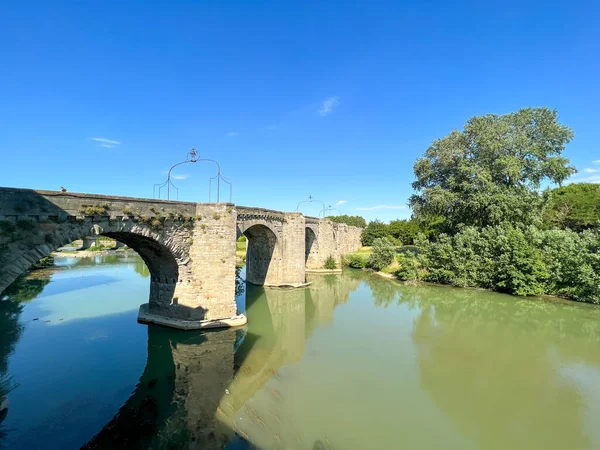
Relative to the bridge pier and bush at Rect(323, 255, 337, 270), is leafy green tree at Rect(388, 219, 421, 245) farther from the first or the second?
the bridge pier

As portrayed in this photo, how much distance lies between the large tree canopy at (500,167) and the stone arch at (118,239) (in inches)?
871

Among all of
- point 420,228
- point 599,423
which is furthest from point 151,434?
point 420,228

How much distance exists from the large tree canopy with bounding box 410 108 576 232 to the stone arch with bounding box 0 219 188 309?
22.1 meters

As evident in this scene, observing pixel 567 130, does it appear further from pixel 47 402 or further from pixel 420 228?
pixel 47 402

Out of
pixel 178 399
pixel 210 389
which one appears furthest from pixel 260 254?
pixel 178 399

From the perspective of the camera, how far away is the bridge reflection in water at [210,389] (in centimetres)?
724

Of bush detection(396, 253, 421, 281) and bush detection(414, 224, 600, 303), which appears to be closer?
bush detection(414, 224, 600, 303)

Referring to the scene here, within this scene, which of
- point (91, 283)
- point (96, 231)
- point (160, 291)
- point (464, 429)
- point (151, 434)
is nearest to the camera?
point (151, 434)

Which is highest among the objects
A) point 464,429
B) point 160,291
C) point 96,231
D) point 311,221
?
point 311,221

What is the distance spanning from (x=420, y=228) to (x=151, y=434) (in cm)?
5523

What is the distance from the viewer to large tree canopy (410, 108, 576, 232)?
81.9 feet

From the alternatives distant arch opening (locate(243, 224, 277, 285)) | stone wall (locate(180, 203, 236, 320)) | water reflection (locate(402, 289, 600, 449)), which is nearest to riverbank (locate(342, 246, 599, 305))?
water reflection (locate(402, 289, 600, 449))

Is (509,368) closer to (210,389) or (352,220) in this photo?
(210,389)

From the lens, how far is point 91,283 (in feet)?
84.3
